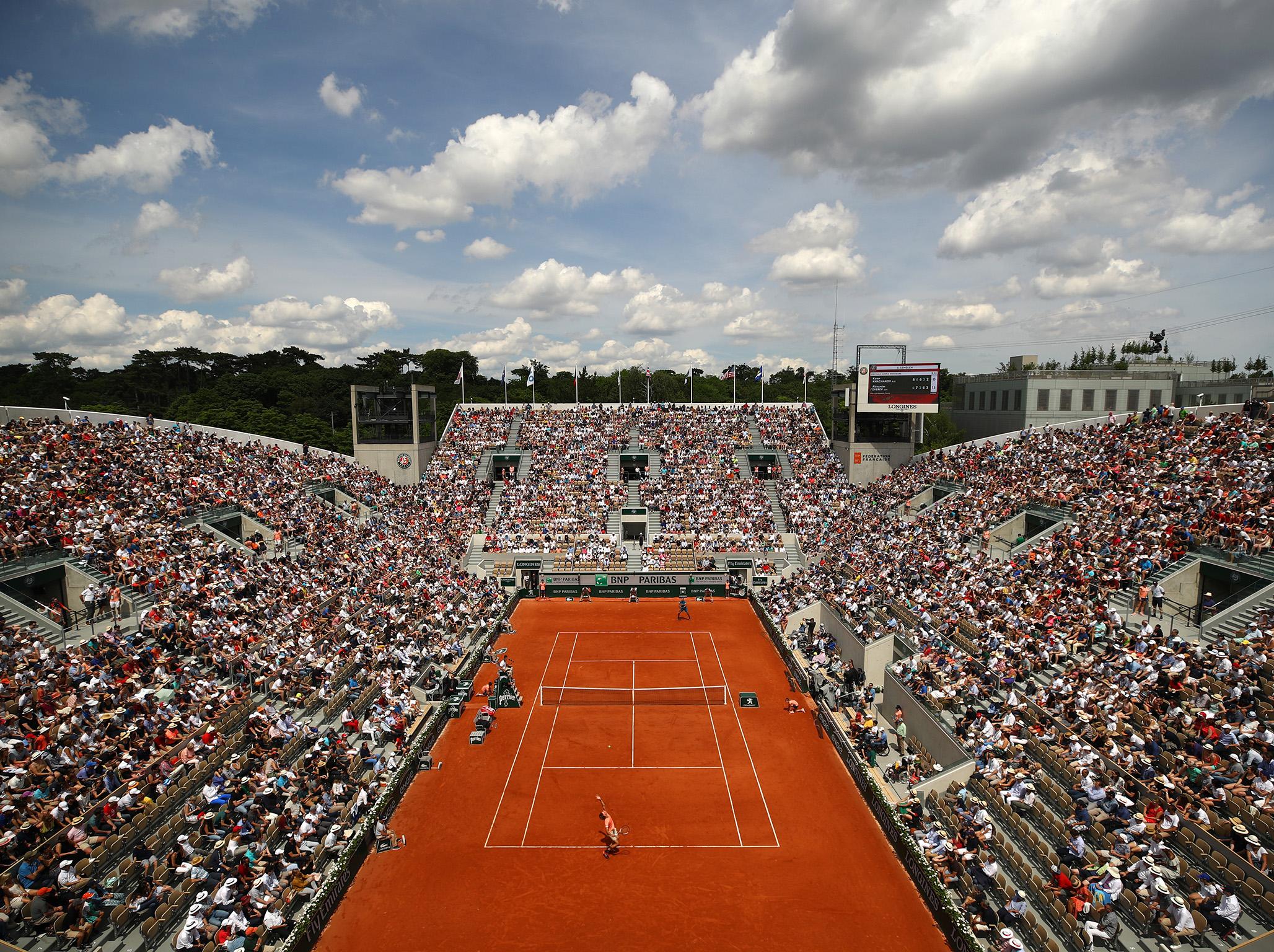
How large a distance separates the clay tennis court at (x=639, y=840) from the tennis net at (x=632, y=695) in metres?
0.09

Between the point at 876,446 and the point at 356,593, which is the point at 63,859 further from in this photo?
the point at 876,446

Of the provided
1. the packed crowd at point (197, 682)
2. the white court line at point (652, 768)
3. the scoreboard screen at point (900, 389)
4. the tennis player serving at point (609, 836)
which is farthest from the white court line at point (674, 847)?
the scoreboard screen at point (900, 389)

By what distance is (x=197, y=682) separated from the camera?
19.4m

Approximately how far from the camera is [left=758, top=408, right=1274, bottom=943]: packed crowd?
1343 centimetres

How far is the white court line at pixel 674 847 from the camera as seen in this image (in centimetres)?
1719

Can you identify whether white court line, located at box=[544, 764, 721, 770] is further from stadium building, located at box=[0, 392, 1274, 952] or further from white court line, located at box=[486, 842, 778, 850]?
white court line, located at box=[486, 842, 778, 850]

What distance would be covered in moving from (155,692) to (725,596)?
101ft

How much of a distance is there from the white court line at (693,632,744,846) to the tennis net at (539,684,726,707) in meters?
0.15

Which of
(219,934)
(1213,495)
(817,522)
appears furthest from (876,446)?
(219,934)

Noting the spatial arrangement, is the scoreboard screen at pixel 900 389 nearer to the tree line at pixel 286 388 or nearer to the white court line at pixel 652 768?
the tree line at pixel 286 388

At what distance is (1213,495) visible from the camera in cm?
2488

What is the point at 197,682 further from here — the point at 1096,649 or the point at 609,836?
the point at 1096,649

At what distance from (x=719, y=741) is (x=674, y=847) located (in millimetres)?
6212

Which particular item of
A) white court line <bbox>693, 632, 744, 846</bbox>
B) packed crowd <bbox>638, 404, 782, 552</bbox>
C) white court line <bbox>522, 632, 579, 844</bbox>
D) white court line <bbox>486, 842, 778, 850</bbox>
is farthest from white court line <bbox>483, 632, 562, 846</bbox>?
packed crowd <bbox>638, 404, 782, 552</bbox>
